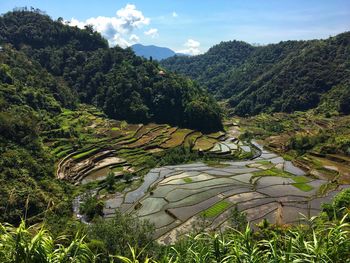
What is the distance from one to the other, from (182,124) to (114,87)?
13303mm

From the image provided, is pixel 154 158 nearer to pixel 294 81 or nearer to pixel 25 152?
pixel 25 152

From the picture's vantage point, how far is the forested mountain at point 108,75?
6331 cm

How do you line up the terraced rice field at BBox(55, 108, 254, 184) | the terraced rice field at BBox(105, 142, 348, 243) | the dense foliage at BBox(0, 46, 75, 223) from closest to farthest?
the dense foliage at BBox(0, 46, 75, 223) < the terraced rice field at BBox(105, 142, 348, 243) < the terraced rice field at BBox(55, 108, 254, 184)

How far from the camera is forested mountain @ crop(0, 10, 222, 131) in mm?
63312

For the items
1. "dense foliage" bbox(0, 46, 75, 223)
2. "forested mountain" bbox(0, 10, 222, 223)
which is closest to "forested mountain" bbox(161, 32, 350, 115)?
"forested mountain" bbox(0, 10, 222, 223)

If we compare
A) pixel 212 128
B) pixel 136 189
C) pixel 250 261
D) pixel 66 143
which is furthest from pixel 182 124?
pixel 250 261

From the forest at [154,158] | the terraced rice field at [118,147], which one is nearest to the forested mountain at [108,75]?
the forest at [154,158]

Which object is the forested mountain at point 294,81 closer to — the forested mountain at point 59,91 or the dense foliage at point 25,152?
the forested mountain at point 59,91

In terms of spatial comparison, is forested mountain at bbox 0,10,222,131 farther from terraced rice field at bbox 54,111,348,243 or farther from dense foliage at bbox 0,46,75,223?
dense foliage at bbox 0,46,75,223

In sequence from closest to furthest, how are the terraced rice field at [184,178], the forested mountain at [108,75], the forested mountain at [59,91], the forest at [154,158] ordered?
1. the forest at [154,158]
2. the terraced rice field at [184,178]
3. the forested mountain at [59,91]
4. the forested mountain at [108,75]

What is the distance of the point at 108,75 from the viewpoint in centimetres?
6888

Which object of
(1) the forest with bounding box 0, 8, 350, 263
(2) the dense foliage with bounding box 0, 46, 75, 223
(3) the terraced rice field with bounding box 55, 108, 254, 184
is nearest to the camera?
(1) the forest with bounding box 0, 8, 350, 263

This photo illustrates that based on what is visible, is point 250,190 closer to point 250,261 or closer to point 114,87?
point 250,261

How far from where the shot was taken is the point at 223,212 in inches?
1053
